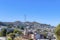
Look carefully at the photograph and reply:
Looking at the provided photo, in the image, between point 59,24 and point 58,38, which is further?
point 59,24

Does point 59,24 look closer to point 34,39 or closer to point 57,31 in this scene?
point 57,31

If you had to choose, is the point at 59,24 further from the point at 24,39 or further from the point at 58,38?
the point at 24,39

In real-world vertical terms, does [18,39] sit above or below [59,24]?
below

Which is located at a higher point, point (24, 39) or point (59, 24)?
point (59, 24)

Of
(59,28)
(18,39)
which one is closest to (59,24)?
(59,28)

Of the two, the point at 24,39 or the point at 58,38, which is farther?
the point at 24,39

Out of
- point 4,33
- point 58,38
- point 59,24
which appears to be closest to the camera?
point 58,38

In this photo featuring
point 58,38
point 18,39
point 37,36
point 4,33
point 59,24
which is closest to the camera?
point 58,38

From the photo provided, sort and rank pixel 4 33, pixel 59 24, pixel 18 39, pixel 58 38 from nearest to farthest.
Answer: pixel 58 38, pixel 59 24, pixel 18 39, pixel 4 33

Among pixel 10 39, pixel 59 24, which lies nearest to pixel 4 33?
pixel 10 39
